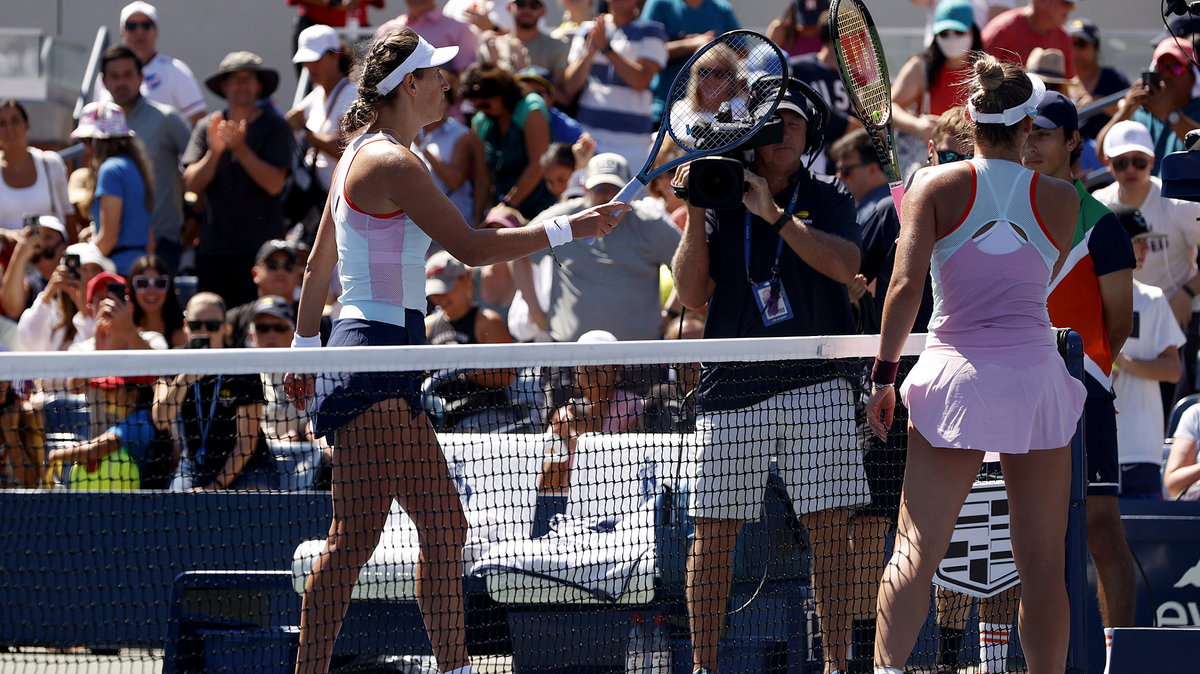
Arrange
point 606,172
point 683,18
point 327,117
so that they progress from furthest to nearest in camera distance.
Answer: point 683,18 < point 327,117 < point 606,172

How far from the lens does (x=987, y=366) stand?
403 cm

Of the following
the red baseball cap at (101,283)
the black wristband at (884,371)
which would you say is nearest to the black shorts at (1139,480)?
the black wristband at (884,371)

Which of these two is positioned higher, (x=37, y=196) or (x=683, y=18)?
(x=683, y=18)

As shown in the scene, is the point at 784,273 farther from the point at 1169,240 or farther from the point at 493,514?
the point at 1169,240

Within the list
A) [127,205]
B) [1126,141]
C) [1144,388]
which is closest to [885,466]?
[1144,388]

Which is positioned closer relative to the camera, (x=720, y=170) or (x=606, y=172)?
(x=720, y=170)

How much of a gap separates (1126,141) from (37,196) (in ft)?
21.6

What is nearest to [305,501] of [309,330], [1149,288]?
[309,330]

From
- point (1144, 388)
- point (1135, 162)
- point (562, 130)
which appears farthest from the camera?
point (562, 130)

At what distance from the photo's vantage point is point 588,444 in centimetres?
554

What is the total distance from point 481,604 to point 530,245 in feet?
5.59

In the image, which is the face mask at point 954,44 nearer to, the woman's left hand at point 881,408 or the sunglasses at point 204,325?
the sunglasses at point 204,325

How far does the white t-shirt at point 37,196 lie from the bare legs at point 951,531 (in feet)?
23.5

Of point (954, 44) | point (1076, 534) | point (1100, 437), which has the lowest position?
point (1076, 534)
